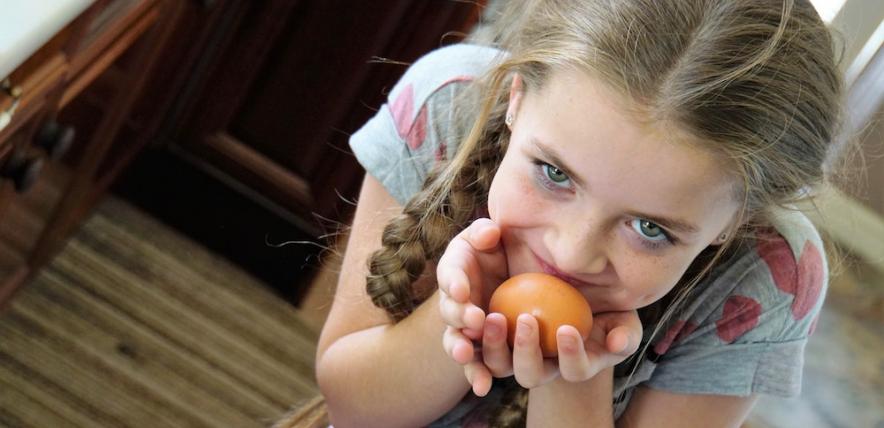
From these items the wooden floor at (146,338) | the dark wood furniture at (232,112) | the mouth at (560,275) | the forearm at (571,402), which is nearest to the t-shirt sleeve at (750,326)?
the forearm at (571,402)

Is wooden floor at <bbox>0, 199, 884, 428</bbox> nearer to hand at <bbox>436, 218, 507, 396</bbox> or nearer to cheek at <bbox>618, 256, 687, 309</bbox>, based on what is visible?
hand at <bbox>436, 218, 507, 396</bbox>

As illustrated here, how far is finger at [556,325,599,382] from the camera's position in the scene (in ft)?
3.14

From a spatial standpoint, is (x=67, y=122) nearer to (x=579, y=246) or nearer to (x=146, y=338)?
(x=146, y=338)

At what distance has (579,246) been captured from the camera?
972 millimetres

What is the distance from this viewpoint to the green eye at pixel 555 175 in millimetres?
984

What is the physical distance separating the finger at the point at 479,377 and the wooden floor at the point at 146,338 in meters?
1.03

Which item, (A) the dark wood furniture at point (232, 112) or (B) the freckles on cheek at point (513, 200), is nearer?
(B) the freckles on cheek at point (513, 200)

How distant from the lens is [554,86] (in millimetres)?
987

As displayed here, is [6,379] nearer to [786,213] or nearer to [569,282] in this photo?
[569,282]

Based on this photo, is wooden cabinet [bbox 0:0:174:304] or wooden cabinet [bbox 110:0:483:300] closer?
wooden cabinet [bbox 0:0:174:304]

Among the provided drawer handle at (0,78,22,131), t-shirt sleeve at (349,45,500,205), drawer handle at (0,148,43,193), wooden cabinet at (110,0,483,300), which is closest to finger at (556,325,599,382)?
t-shirt sleeve at (349,45,500,205)

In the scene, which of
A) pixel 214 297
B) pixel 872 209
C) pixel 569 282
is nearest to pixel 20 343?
pixel 214 297

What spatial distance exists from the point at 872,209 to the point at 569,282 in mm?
2391

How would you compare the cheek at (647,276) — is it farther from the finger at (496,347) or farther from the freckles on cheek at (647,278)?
the finger at (496,347)
